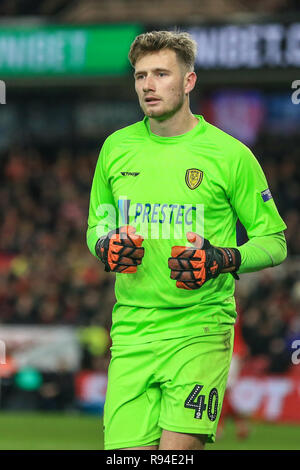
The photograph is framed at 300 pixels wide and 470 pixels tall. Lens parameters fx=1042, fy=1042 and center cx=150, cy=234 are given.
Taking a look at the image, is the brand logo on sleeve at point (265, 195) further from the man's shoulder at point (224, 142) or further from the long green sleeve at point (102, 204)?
the long green sleeve at point (102, 204)

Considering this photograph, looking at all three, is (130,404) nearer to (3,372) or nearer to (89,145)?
(3,372)

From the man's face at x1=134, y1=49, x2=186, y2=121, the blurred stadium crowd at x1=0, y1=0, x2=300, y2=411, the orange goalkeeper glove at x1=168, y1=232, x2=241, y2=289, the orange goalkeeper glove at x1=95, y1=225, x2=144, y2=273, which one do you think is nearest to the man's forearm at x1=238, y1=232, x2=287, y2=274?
the orange goalkeeper glove at x1=168, y1=232, x2=241, y2=289

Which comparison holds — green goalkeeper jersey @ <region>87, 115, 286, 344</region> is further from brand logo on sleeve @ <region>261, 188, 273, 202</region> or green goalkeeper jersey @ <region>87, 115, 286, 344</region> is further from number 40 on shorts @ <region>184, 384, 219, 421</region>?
number 40 on shorts @ <region>184, 384, 219, 421</region>

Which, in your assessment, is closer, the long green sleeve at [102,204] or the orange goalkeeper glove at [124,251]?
the orange goalkeeper glove at [124,251]

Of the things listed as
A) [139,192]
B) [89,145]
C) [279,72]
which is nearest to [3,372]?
[279,72]

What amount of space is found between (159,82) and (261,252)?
893 mm

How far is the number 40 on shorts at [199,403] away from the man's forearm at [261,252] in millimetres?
560

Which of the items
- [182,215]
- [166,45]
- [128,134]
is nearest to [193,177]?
[182,215]

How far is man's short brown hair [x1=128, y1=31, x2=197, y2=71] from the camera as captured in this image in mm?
4711

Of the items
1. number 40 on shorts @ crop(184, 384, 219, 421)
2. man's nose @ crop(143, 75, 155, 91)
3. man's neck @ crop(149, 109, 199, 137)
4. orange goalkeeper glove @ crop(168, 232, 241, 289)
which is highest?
man's nose @ crop(143, 75, 155, 91)

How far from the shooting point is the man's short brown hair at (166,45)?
4.71 m

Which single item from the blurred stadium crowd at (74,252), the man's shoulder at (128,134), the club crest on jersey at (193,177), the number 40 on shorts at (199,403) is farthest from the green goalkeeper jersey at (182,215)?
the blurred stadium crowd at (74,252)

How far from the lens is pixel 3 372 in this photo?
49.2 feet
